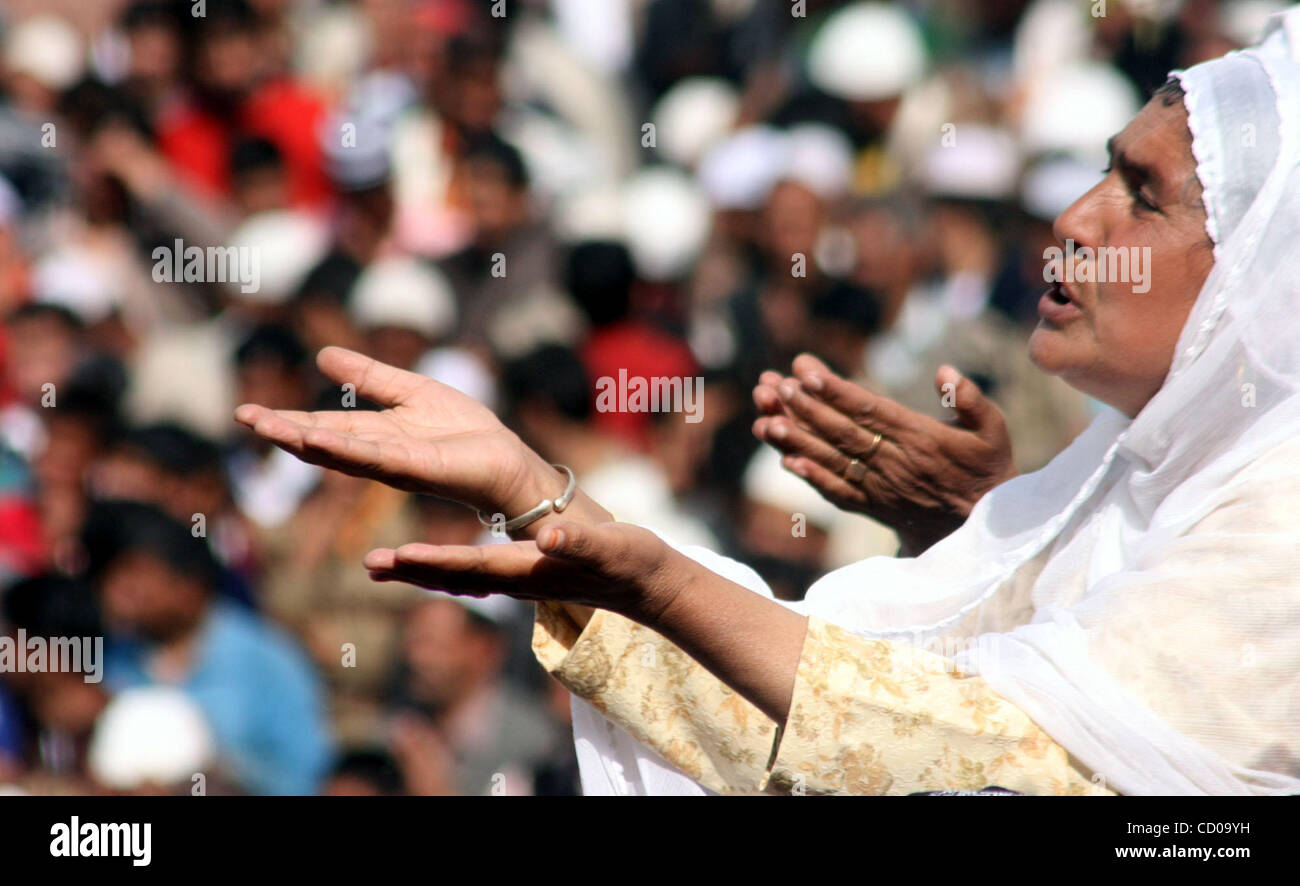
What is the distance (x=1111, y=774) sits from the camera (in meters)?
1.70

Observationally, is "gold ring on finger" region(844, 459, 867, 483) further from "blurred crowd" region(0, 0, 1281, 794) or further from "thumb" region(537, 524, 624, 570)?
"blurred crowd" region(0, 0, 1281, 794)

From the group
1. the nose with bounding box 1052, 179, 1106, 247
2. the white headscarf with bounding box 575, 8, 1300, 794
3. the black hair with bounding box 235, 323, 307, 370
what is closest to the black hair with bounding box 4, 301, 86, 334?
the black hair with bounding box 235, 323, 307, 370

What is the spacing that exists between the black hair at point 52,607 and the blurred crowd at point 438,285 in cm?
1

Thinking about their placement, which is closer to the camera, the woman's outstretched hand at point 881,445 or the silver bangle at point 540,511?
the silver bangle at point 540,511

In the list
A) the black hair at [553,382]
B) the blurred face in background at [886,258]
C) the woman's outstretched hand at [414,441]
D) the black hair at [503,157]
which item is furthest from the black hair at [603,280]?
the woman's outstretched hand at [414,441]

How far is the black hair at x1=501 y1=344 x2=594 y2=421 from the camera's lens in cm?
380

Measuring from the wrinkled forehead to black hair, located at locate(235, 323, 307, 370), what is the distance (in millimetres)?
2878

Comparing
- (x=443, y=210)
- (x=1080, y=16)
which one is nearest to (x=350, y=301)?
(x=443, y=210)

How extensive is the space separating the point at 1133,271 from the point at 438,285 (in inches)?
112

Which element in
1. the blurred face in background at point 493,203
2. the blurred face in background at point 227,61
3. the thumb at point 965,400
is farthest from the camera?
the blurred face in background at point 227,61

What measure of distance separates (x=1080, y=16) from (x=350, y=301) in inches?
99.4

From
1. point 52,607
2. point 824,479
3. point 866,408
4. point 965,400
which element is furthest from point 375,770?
point 965,400

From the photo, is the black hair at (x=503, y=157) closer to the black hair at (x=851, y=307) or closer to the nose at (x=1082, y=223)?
the black hair at (x=851, y=307)

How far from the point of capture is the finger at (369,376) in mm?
1749
